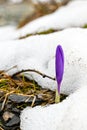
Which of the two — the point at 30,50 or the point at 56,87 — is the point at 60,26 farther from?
the point at 56,87

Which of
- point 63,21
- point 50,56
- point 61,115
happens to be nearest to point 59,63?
point 61,115

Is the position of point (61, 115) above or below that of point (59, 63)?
below

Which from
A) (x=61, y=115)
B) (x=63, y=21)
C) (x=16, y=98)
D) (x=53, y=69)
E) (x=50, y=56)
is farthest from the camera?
(x=63, y=21)

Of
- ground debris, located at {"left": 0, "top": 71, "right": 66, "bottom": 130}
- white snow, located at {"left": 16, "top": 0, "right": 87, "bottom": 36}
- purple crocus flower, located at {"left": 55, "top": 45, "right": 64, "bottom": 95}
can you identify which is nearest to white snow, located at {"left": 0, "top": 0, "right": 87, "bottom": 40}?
white snow, located at {"left": 16, "top": 0, "right": 87, "bottom": 36}

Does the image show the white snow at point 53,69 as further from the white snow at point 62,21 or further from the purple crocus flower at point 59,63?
the white snow at point 62,21

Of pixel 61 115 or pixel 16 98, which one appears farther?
pixel 16 98

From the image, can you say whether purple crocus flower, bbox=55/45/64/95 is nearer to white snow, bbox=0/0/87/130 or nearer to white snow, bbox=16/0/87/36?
white snow, bbox=0/0/87/130

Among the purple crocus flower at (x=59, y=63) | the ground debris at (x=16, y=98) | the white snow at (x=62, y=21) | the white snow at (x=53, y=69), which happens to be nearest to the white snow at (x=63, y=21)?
the white snow at (x=62, y=21)

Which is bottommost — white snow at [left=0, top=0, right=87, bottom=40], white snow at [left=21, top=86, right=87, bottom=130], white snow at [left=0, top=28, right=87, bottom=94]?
white snow at [left=21, top=86, right=87, bottom=130]

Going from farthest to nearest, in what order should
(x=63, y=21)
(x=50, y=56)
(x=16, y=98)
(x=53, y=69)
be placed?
(x=63, y=21) → (x=50, y=56) → (x=53, y=69) → (x=16, y=98)

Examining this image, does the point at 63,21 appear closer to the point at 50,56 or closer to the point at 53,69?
the point at 50,56

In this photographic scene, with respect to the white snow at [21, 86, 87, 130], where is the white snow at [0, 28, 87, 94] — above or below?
above
